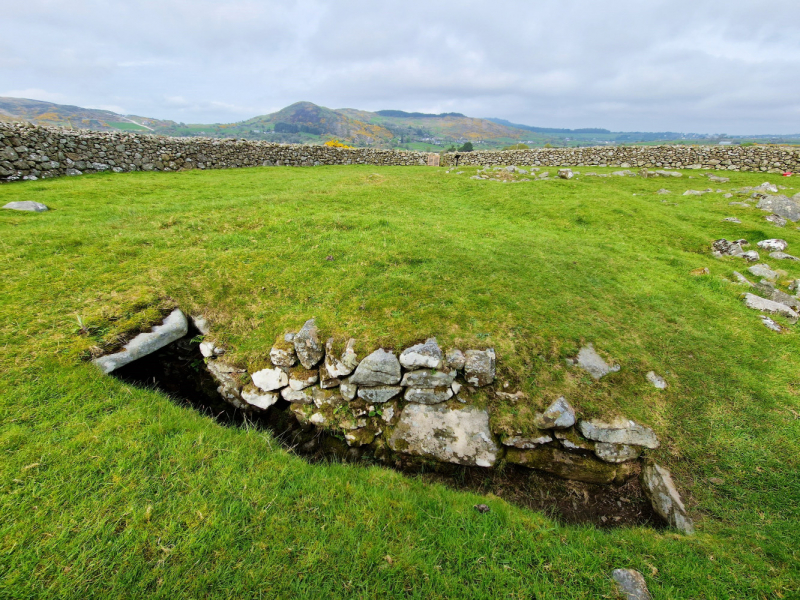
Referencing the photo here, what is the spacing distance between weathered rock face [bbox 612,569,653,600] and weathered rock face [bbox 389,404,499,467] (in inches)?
79.7

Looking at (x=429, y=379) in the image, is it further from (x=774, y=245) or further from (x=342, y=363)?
(x=774, y=245)

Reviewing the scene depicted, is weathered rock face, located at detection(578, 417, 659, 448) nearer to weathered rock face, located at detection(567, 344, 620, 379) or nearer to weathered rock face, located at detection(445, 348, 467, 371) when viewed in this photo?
weathered rock face, located at detection(567, 344, 620, 379)

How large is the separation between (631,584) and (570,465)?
1.85 m

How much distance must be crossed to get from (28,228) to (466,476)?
558 inches

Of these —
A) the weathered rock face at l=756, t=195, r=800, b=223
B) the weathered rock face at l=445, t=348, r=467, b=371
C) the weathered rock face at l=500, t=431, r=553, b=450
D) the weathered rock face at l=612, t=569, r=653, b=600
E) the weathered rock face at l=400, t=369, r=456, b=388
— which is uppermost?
the weathered rock face at l=756, t=195, r=800, b=223

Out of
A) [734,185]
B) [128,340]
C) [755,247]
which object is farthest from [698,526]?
[734,185]

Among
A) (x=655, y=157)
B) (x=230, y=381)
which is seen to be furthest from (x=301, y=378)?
(x=655, y=157)

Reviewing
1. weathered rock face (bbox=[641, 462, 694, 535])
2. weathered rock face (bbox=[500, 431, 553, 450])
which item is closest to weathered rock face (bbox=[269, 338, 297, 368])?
weathered rock face (bbox=[500, 431, 553, 450])

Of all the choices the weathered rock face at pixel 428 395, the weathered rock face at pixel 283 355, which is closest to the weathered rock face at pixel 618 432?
the weathered rock face at pixel 428 395

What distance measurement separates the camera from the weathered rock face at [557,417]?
557 cm

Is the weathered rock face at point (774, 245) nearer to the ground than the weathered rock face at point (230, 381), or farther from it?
farther from it

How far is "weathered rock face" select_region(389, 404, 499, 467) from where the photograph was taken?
5.46 meters

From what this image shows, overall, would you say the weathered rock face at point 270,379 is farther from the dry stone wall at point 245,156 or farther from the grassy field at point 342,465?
the dry stone wall at point 245,156

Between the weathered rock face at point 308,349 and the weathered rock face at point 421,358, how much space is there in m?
1.71
